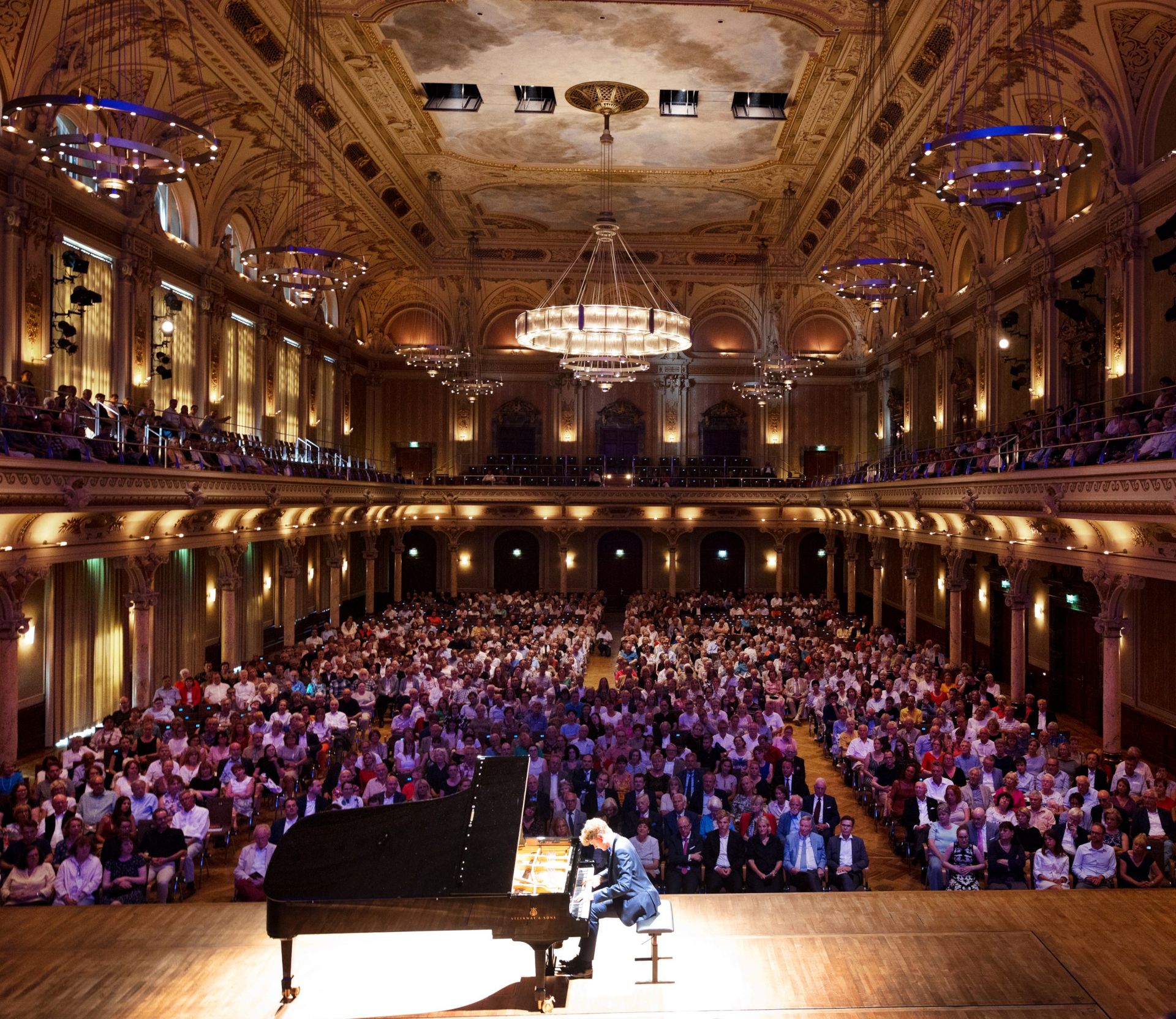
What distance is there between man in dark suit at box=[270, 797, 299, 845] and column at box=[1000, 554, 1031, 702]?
11.7m

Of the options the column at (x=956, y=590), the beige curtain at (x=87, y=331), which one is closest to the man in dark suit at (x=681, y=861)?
the column at (x=956, y=590)

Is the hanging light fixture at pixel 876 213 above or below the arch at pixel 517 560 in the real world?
above

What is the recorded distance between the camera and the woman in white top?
799cm

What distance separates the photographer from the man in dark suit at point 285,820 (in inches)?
339

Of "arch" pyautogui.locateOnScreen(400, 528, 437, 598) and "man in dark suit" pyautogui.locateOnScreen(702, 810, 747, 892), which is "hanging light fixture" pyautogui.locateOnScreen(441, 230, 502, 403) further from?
"man in dark suit" pyautogui.locateOnScreen(702, 810, 747, 892)

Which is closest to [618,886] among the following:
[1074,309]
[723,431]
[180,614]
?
[1074,309]

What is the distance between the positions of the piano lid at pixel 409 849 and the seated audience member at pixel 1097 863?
15.7ft

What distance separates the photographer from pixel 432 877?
19.9 feet

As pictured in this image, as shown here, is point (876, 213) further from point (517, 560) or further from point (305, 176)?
point (517, 560)

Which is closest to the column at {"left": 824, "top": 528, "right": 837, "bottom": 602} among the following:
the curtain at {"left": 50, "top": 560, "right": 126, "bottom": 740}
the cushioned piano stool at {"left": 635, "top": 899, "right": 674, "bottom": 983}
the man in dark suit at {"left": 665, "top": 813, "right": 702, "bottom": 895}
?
the curtain at {"left": 50, "top": 560, "right": 126, "bottom": 740}

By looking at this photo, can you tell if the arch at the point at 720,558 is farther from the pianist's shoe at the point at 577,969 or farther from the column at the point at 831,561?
the pianist's shoe at the point at 577,969

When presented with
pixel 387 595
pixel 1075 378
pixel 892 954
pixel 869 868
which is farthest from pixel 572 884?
pixel 387 595

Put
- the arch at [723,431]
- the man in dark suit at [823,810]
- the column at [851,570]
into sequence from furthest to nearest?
the arch at [723,431] < the column at [851,570] < the man in dark suit at [823,810]

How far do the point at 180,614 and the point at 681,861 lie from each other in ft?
45.2
